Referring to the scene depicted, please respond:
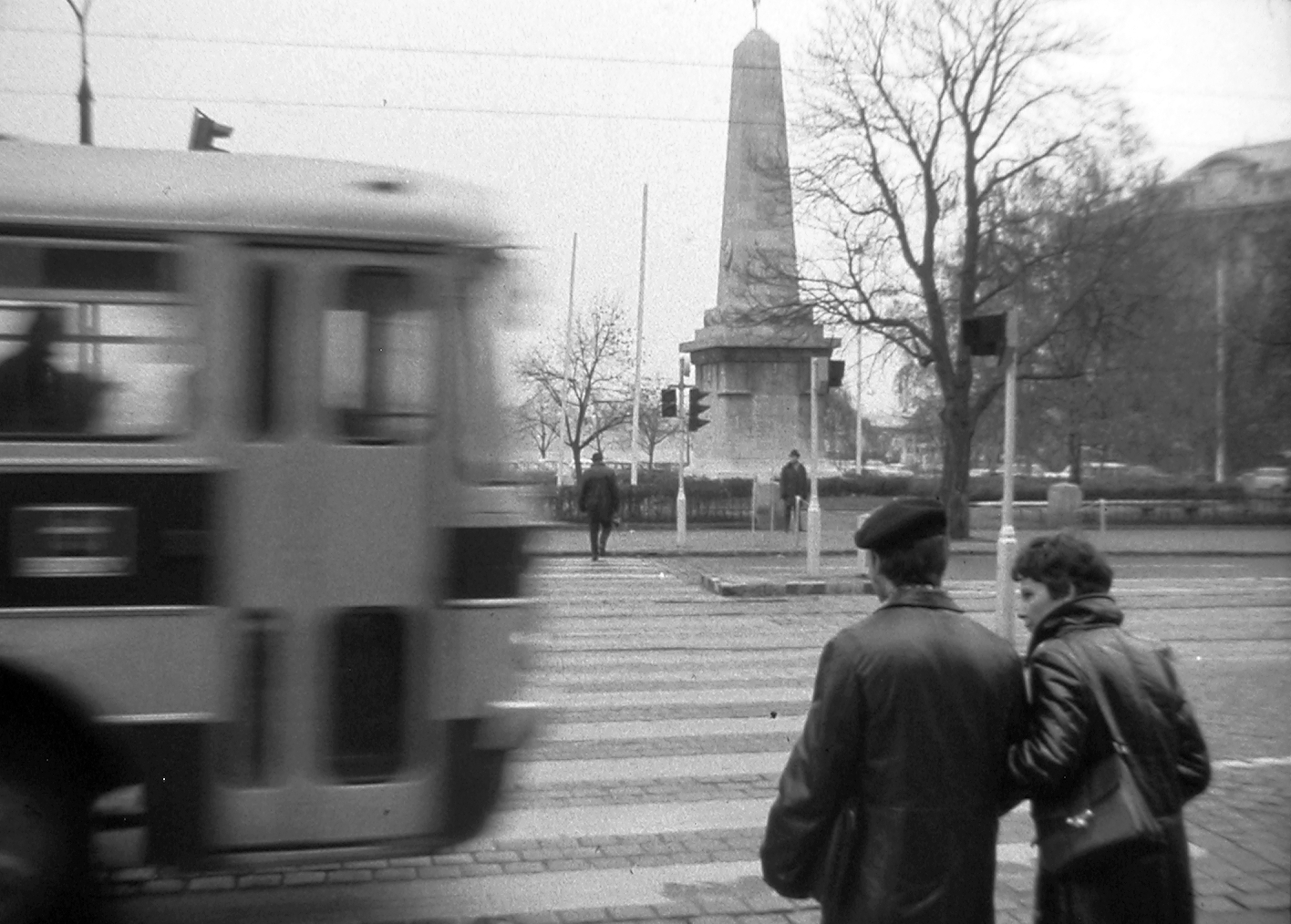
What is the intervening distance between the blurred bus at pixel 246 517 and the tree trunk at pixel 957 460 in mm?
21721

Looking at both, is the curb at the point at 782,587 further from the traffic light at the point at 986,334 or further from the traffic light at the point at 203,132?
the traffic light at the point at 203,132

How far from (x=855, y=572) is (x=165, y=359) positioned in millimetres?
15457

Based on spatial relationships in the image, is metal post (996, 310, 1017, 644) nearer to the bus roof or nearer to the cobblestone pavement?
the cobblestone pavement

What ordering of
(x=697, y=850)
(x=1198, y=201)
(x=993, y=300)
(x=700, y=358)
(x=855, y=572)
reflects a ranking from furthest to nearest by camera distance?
(x=700, y=358), (x=993, y=300), (x=1198, y=201), (x=855, y=572), (x=697, y=850)

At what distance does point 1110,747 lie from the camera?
319cm

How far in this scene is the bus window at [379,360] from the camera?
5176 mm

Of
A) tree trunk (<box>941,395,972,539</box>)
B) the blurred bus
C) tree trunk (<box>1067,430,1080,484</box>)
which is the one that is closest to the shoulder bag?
the blurred bus

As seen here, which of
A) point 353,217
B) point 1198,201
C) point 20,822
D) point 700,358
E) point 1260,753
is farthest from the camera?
point 700,358

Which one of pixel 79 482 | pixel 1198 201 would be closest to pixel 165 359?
pixel 79 482

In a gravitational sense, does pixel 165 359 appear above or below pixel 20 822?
above

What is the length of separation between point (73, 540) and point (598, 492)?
16909 mm

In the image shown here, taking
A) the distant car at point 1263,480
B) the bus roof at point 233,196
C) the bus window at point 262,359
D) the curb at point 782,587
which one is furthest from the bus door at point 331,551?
the distant car at point 1263,480

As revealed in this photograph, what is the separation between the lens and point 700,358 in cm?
3659

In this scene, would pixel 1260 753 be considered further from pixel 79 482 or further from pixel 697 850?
pixel 79 482
